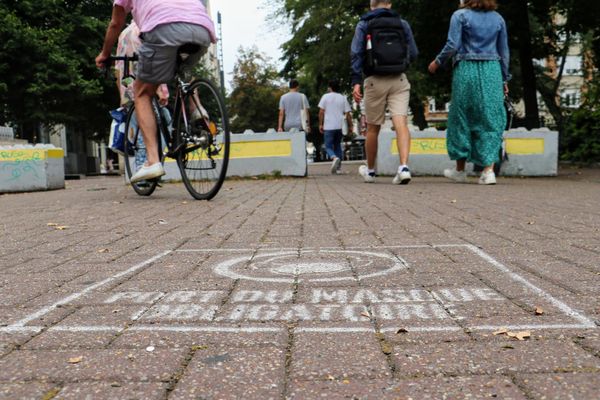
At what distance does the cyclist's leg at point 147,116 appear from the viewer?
5781mm

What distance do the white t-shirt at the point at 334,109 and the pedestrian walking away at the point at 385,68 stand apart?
423cm

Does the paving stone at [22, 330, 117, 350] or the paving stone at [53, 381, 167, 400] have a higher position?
the paving stone at [53, 381, 167, 400]

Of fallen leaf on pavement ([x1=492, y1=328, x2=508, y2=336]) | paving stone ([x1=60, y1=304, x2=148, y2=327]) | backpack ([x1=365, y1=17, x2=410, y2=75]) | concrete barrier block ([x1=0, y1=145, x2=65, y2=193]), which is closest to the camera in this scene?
fallen leaf on pavement ([x1=492, y1=328, x2=508, y2=336])

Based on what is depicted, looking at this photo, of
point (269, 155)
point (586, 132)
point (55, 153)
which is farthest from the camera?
point (586, 132)

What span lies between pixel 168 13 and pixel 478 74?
13.1 ft

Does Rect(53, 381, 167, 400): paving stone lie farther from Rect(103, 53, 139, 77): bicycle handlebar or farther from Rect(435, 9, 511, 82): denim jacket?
Rect(435, 9, 511, 82): denim jacket

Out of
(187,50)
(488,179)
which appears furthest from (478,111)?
(187,50)

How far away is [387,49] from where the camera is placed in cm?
783

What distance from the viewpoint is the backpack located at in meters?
7.82

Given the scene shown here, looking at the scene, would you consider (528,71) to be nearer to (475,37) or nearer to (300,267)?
(475,37)

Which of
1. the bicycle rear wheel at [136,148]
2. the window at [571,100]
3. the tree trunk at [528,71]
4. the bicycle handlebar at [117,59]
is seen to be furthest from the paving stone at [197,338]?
the window at [571,100]

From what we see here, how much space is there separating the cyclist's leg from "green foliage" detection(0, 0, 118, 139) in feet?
61.8

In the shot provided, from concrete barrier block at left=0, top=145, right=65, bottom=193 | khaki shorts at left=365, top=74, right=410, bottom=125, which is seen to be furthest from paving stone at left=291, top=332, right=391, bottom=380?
concrete barrier block at left=0, top=145, right=65, bottom=193

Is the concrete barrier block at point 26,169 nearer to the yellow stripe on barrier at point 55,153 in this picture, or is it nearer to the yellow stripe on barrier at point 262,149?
the yellow stripe on barrier at point 55,153
